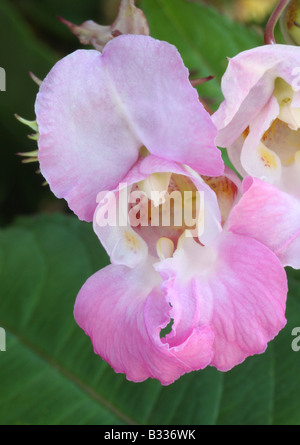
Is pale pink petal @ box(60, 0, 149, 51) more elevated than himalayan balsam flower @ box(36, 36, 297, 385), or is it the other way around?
pale pink petal @ box(60, 0, 149, 51)

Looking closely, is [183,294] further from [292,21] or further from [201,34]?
[201,34]

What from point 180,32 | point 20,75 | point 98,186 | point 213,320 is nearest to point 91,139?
point 98,186

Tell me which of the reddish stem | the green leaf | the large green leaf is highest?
the reddish stem

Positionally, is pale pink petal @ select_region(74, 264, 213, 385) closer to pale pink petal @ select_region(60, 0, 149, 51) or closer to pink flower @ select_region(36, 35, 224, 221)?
pink flower @ select_region(36, 35, 224, 221)

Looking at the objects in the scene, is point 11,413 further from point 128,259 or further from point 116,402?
point 128,259

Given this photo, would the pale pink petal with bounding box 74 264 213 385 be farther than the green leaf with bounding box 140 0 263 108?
No

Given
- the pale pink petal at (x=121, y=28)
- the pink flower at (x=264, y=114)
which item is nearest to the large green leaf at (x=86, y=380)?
the pink flower at (x=264, y=114)

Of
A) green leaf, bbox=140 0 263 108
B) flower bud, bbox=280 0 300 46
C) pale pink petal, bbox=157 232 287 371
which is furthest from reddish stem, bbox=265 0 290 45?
green leaf, bbox=140 0 263 108

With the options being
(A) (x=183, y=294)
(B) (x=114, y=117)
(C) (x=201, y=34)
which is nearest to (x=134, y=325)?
(A) (x=183, y=294)
